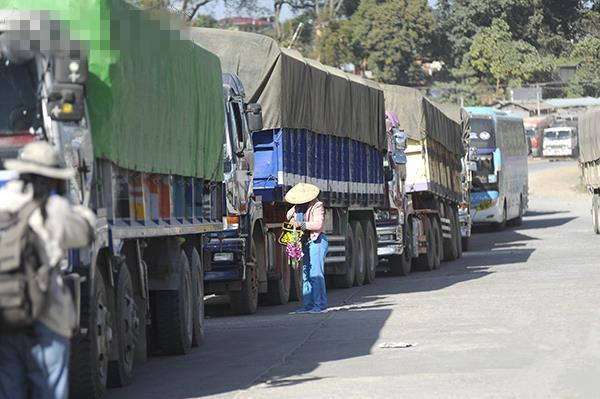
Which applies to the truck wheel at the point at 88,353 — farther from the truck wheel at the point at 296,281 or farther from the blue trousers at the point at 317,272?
the truck wheel at the point at 296,281

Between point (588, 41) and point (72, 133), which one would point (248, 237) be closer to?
point (72, 133)

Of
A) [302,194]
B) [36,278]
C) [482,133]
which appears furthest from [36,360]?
[482,133]

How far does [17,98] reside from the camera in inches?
474

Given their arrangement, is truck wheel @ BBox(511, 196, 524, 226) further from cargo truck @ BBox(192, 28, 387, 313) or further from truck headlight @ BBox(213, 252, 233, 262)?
truck headlight @ BBox(213, 252, 233, 262)

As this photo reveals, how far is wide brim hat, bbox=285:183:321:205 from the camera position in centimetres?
2069

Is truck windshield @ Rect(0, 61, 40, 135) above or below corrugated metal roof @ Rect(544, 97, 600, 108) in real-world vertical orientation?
below

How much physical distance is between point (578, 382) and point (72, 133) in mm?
4312

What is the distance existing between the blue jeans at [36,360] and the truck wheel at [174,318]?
6923 millimetres

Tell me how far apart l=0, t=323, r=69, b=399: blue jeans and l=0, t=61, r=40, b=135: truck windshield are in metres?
3.46

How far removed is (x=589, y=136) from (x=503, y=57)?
58.0 meters

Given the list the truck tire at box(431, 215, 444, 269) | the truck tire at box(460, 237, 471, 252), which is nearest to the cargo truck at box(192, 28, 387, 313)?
the truck tire at box(431, 215, 444, 269)

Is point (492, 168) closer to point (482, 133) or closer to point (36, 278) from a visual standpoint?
point (482, 133)

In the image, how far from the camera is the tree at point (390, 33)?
10175cm

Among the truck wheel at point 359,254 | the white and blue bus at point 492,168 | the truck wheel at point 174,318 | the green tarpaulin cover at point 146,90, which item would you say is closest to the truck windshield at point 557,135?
the white and blue bus at point 492,168
